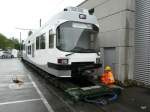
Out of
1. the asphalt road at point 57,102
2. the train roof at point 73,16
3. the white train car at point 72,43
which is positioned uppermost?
the train roof at point 73,16

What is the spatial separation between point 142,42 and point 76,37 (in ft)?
11.1

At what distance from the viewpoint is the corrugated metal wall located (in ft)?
29.5

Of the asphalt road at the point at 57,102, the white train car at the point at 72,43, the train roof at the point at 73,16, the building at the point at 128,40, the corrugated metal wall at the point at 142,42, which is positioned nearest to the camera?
the asphalt road at the point at 57,102

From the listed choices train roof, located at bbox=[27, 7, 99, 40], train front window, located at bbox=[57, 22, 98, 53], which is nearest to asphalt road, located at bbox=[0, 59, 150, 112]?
train front window, located at bbox=[57, 22, 98, 53]

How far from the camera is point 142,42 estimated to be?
927 cm

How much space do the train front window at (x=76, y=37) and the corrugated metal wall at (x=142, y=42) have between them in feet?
7.59

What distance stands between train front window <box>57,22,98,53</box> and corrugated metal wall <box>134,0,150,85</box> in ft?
7.59

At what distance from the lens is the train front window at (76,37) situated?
7.96 metres

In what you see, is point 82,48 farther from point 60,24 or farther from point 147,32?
point 147,32

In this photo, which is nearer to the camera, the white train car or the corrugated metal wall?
the white train car

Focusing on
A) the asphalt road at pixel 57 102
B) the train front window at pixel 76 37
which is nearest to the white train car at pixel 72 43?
the train front window at pixel 76 37

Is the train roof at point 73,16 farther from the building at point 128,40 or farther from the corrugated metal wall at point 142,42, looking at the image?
the corrugated metal wall at point 142,42

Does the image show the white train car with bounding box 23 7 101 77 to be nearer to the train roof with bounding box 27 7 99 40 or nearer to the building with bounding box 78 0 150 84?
the train roof with bounding box 27 7 99 40

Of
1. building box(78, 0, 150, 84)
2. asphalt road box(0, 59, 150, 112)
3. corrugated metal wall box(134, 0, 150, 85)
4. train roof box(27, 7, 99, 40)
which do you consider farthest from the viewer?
building box(78, 0, 150, 84)
